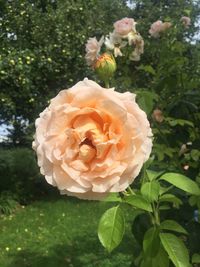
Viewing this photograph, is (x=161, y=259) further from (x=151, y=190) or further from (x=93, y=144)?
(x=93, y=144)

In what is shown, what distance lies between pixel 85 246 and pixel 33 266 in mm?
681

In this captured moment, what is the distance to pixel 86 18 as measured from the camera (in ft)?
26.6

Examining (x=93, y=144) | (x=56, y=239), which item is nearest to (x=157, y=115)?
(x=93, y=144)

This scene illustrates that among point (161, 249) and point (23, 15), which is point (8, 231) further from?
point (161, 249)

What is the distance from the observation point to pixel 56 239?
5160 mm

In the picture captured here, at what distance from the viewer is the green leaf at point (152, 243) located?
3.55 ft

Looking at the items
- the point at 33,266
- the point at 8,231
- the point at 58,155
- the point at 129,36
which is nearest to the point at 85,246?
the point at 33,266

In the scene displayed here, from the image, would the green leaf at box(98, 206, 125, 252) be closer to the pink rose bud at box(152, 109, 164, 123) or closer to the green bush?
the pink rose bud at box(152, 109, 164, 123)

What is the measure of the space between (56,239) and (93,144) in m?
4.52

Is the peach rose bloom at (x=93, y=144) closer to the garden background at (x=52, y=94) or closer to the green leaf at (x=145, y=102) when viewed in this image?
the green leaf at (x=145, y=102)

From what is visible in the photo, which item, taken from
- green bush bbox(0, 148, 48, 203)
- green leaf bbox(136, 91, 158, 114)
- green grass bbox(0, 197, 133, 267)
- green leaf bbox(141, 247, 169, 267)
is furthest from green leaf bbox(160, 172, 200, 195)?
green bush bbox(0, 148, 48, 203)

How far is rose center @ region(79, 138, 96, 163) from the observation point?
788mm

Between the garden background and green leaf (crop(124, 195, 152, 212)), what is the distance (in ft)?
2.63

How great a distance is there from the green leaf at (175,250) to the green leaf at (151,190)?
0.42 ft
